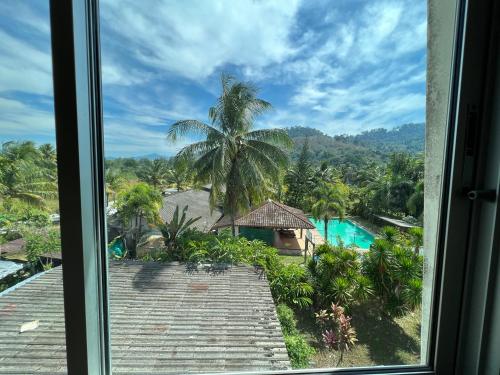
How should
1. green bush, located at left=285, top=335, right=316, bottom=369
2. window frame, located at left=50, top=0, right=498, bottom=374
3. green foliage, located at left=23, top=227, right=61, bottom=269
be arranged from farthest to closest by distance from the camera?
1. green bush, located at left=285, top=335, right=316, bottom=369
2. green foliage, located at left=23, top=227, right=61, bottom=269
3. window frame, located at left=50, top=0, right=498, bottom=374

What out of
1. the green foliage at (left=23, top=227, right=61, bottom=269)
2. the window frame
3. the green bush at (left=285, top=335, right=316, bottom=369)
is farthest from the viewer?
the green bush at (left=285, top=335, right=316, bottom=369)

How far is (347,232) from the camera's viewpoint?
33.2 inches

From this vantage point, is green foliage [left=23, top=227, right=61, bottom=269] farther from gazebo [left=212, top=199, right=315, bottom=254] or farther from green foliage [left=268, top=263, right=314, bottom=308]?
green foliage [left=268, top=263, right=314, bottom=308]

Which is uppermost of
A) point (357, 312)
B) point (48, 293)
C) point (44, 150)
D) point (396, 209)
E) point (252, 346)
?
point (44, 150)

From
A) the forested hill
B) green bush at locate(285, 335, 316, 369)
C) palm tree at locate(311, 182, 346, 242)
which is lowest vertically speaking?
green bush at locate(285, 335, 316, 369)

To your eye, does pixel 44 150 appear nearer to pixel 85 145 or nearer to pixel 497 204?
pixel 85 145

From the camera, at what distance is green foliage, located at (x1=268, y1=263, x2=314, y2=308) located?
2.77 ft

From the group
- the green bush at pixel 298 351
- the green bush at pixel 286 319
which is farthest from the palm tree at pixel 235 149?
the green bush at pixel 298 351

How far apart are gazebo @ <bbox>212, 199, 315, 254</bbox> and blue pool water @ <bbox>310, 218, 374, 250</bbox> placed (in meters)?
0.04

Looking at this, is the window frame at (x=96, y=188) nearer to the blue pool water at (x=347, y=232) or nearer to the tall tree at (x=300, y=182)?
the blue pool water at (x=347, y=232)

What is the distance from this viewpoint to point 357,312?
83cm

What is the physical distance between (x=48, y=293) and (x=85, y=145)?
1.57 ft

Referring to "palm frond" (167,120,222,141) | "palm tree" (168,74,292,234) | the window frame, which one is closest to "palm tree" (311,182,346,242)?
"palm tree" (168,74,292,234)

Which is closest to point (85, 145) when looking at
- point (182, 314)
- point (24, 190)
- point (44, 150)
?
point (44, 150)
